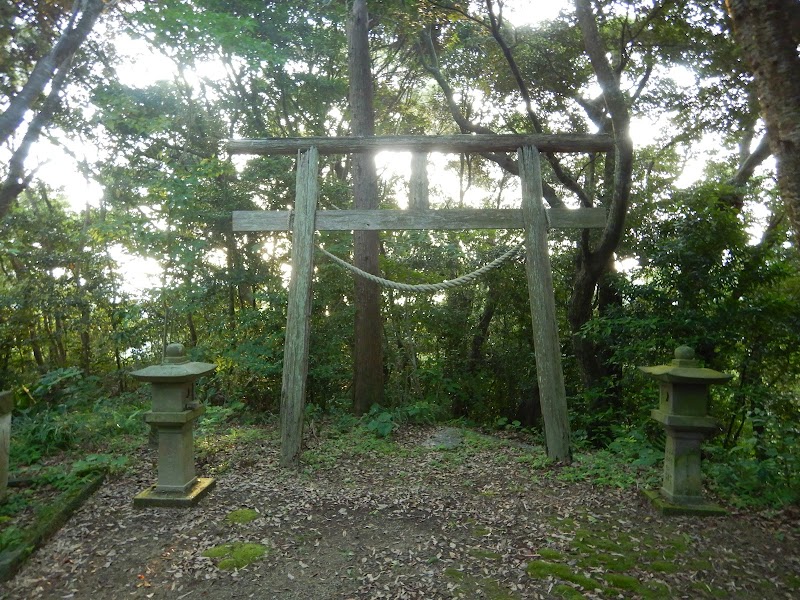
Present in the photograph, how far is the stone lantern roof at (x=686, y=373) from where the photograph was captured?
3879mm

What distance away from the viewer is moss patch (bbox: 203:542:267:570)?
3.37 meters

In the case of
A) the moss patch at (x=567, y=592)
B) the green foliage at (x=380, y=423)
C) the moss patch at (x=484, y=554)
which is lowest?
the green foliage at (x=380, y=423)

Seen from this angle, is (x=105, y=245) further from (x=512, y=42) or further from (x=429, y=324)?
(x=512, y=42)

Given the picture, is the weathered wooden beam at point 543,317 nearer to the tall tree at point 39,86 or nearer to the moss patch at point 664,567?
the moss patch at point 664,567

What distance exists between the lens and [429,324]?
32.2ft

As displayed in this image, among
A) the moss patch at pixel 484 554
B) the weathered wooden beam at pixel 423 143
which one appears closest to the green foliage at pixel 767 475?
the moss patch at pixel 484 554

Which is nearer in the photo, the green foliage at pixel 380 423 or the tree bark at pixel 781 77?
the tree bark at pixel 781 77

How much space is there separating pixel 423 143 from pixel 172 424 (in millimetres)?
3568

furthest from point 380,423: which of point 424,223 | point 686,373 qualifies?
point 686,373

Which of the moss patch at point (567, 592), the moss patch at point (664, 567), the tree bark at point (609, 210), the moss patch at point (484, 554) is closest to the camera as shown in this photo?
the moss patch at point (567, 592)

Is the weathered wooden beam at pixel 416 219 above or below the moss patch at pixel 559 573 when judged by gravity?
above

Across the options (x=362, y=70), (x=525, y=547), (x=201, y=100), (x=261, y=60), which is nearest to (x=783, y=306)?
(x=525, y=547)

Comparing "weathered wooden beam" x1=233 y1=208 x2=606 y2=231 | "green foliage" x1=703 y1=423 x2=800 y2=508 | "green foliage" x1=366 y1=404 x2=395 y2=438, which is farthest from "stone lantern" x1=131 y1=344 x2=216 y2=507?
"green foliage" x1=703 y1=423 x2=800 y2=508

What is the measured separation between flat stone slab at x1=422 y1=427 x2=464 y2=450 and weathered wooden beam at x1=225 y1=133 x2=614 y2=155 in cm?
347
